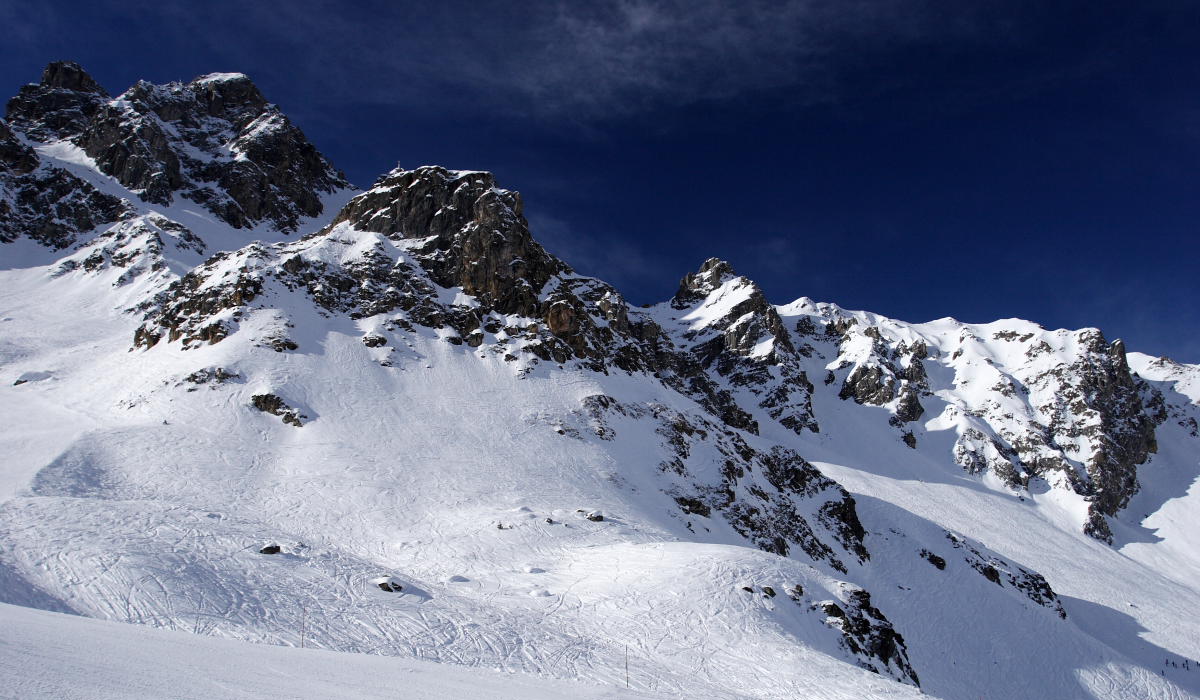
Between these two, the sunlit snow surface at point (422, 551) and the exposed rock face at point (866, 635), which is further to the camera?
the exposed rock face at point (866, 635)

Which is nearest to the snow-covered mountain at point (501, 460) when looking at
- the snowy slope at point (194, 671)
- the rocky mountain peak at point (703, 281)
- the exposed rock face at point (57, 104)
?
the exposed rock face at point (57, 104)

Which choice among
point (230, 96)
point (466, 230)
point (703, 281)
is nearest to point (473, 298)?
point (466, 230)

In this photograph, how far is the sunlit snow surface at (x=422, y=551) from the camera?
1566 cm

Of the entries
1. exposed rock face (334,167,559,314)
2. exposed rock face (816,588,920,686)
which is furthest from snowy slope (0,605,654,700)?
exposed rock face (334,167,559,314)

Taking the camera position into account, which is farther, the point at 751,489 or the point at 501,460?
the point at 751,489

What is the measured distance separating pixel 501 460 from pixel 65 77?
445 ft

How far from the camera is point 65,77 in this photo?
11856 centimetres

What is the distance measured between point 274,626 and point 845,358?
120 meters

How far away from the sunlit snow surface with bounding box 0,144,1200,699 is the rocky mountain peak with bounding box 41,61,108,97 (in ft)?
198

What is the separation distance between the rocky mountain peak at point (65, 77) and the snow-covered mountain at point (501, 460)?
63cm

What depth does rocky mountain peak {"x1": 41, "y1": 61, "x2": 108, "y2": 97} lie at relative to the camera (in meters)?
118

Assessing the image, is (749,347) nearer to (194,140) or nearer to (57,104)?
(194,140)

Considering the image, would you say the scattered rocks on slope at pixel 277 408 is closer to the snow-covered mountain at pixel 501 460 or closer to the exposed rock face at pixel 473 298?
the snow-covered mountain at pixel 501 460

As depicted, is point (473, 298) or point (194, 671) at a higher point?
point (473, 298)
